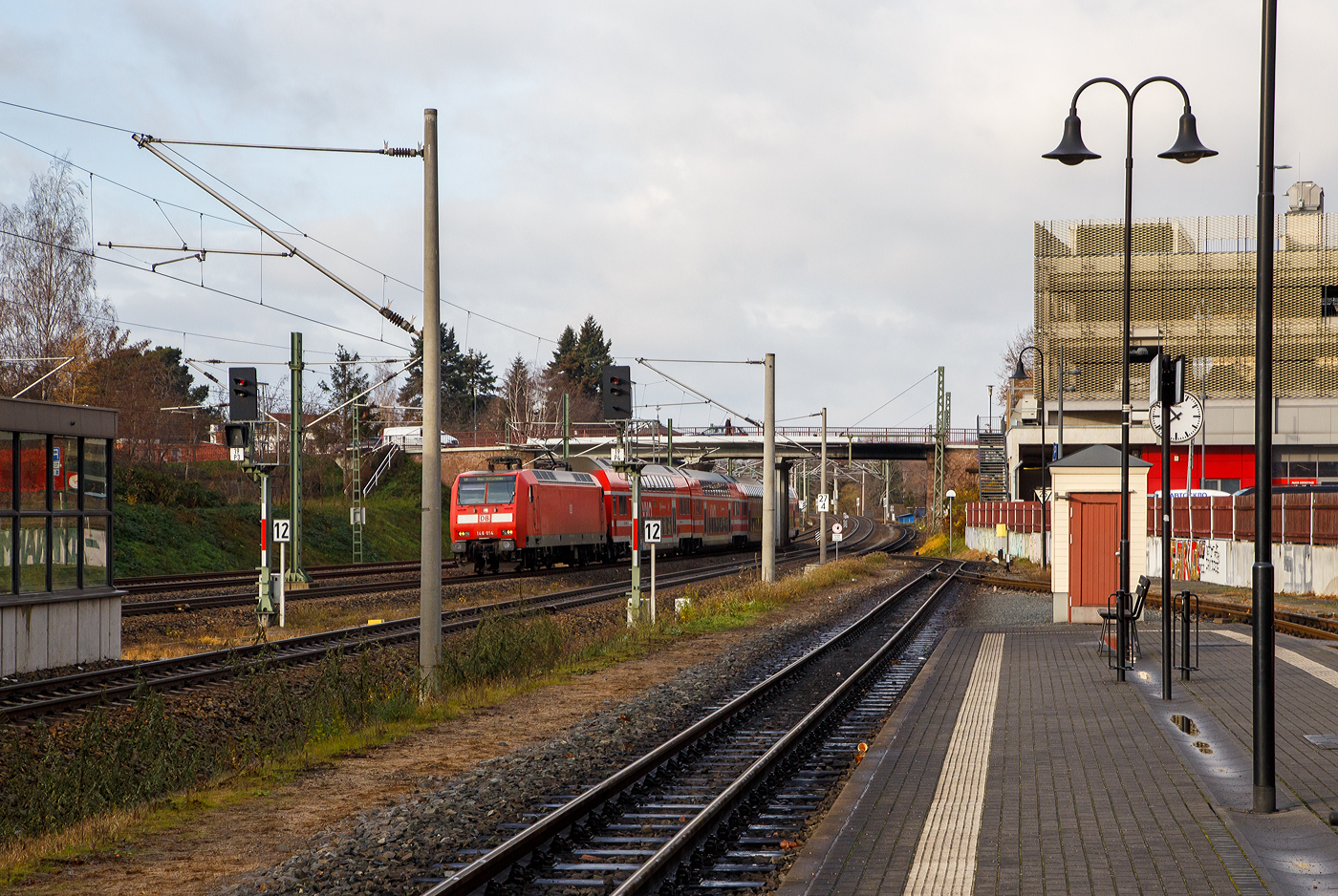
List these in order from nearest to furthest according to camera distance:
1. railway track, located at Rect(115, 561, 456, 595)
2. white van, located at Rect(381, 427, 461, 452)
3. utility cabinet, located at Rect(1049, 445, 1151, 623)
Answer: utility cabinet, located at Rect(1049, 445, 1151, 623) → railway track, located at Rect(115, 561, 456, 595) → white van, located at Rect(381, 427, 461, 452)

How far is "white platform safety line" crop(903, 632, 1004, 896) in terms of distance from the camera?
7051 millimetres

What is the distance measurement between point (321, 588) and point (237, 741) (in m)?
19.4

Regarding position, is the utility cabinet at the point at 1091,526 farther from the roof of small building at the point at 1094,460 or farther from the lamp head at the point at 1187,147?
the lamp head at the point at 1187,147

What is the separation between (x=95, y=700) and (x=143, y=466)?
34.8 meters

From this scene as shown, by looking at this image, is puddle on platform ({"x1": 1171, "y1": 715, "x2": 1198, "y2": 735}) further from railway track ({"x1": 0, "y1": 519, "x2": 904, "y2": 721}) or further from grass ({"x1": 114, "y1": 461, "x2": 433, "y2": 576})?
grass ({"x1": 114, "y1": 461, "x2": 433, "y2": 576})

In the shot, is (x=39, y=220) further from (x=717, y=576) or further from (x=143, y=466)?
(x=717, y=576)

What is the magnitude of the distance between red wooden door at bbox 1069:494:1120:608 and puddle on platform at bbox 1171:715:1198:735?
441 inches

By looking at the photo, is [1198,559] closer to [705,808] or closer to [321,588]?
[321,588]

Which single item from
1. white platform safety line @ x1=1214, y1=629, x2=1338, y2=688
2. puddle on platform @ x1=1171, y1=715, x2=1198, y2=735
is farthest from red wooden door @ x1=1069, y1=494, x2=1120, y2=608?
puddle on platform @ x1=1171, y1=715, x2=1198, y2=735

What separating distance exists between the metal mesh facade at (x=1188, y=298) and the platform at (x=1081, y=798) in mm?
67384

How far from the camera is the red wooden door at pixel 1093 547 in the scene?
23.3 m

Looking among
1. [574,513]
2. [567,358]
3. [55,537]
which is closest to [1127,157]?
[55,537]

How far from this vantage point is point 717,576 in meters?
42.9

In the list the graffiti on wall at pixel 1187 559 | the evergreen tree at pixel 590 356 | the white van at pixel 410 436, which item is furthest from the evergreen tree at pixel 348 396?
the graffiti on wall at pixel 1187 559
